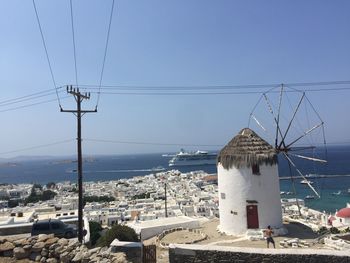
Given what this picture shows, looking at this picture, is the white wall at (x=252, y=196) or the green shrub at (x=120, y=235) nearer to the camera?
the green shrub at (x=120, y=235)

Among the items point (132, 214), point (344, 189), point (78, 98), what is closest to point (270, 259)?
point (78, 98)

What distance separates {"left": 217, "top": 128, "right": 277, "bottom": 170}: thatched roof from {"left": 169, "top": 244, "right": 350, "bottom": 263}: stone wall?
29.8 feet

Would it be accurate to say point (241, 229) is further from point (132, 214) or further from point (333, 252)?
point (132, 214)

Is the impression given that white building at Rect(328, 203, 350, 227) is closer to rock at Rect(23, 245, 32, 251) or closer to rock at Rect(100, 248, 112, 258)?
rock at Rect(100, 248, 112, 258)

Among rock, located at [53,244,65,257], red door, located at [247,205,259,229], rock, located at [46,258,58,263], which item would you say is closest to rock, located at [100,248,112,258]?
rock, located at [53,244,65,257]

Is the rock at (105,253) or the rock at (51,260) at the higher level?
the rock at (105,253)

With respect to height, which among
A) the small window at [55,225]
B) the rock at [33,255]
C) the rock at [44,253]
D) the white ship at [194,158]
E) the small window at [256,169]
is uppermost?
the white ship at [194,158]

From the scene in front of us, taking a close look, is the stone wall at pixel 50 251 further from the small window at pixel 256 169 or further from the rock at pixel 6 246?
the small window at pixel 256 169

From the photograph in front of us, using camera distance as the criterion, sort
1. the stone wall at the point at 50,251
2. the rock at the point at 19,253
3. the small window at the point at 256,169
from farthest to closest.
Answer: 1. the small window at the point at 256,169
2. the rock at the point at 19,253
3. the stone wall at the point at 50,251

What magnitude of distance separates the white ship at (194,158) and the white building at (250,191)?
160953 mm

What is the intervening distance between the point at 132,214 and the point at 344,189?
65.1m

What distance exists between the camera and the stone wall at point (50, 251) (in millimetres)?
10188

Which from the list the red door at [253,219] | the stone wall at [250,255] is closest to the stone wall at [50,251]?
the stone wall at [250,255]

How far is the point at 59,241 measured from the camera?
450 inches
